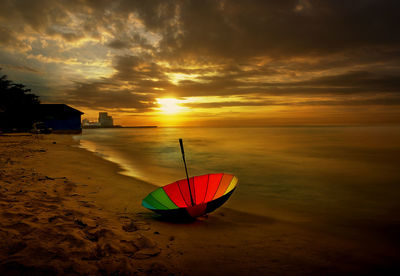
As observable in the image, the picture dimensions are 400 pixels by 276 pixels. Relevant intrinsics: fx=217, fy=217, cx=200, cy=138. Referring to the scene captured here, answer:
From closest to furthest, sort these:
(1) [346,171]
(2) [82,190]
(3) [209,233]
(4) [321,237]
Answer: (3) [209,233], (4) [321,237], (2) [82,190], (1) [346,171]

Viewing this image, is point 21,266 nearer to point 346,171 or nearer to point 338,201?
point 338,201

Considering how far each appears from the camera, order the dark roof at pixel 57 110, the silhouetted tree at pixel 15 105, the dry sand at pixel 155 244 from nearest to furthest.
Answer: the dry sand at pixel 155 244, the silhouetted tree at pixel 15 105, the dark roof at pixel 57 110

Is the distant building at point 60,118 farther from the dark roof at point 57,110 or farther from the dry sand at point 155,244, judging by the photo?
the dry sand at point 155,244

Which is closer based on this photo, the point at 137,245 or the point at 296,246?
the point at 137,245

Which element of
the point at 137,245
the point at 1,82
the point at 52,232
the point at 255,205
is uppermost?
the point at 1,82

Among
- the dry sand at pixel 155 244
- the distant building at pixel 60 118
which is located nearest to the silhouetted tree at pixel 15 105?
the distant building at pixel 60 118

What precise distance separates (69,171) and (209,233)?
808 centimetres

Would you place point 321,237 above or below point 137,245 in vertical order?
below

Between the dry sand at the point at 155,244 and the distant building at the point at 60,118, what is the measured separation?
158ft

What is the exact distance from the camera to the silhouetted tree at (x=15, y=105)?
32094mm

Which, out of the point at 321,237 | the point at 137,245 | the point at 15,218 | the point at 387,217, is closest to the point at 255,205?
the point at 321,237

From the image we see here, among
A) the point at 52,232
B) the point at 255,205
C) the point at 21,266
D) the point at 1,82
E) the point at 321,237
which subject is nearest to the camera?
the point at 21,266

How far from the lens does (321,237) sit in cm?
497

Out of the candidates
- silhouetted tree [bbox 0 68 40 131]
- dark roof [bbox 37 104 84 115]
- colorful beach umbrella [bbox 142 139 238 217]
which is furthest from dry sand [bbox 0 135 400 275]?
dark roof [bbox 37 104 84 115]
